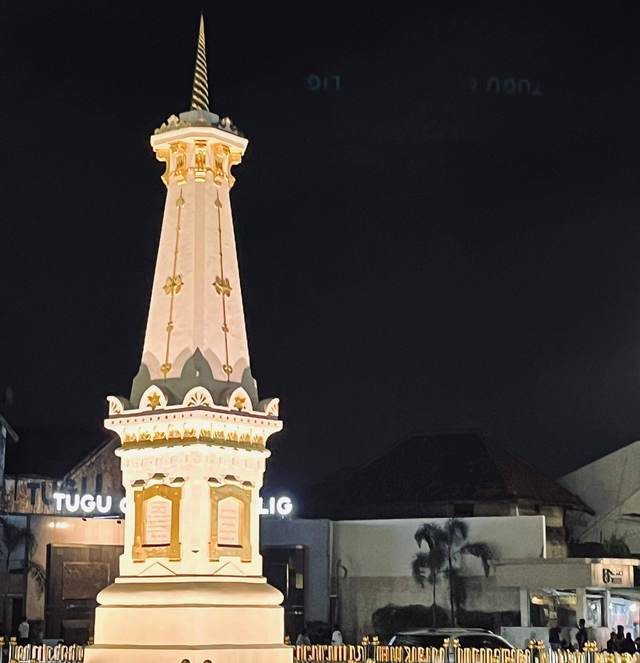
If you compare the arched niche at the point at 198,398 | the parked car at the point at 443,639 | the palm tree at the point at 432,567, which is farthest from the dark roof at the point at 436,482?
the arched niche at the point at 198,398

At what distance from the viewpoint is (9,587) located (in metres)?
46.8

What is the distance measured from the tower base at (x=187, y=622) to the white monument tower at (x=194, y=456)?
2cm

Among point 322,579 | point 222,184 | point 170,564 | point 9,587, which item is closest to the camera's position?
point 170,564

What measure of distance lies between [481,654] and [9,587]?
28.5 m

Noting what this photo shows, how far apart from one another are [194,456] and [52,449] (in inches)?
1290

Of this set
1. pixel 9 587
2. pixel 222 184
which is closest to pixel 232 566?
pixel 222 184

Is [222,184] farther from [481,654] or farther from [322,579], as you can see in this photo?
[322,579]

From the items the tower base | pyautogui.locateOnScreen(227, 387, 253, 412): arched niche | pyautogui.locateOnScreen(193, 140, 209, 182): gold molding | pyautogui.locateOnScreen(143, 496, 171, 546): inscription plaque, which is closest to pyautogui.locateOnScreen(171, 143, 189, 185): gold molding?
pyautogui.locateOnScreen(193, 140, 209, 182): gold molding

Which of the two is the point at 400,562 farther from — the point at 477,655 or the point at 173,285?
the point at 173,285

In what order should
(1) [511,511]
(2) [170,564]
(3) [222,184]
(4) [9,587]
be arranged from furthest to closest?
(1) [511,511] → (4) [9,587] → (3) [222,184] → (2) [170,564]

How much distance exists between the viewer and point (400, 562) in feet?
164

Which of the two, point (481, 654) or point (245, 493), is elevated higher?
point (245, 493)

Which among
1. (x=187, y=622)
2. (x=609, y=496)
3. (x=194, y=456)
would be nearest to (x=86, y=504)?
(x=609, y=496)

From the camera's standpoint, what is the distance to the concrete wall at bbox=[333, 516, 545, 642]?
4875cm
